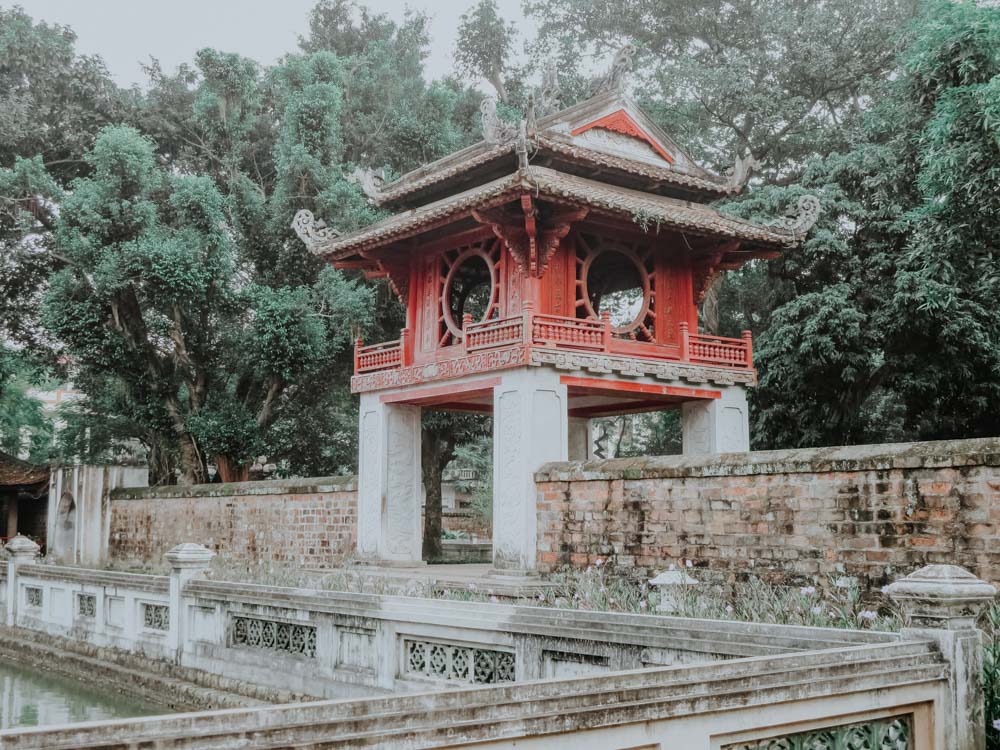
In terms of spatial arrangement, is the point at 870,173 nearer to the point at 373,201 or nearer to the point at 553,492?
the point at 373,201

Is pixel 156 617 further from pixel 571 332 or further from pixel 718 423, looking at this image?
pixel 718 423

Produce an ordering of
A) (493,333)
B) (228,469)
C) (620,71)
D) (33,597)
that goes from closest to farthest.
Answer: (493,333), (33,597), (620,71), (228,469)

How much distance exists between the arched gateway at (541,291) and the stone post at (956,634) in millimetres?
8472

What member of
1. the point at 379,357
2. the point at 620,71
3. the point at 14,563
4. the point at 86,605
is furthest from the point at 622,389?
the point at 14,563

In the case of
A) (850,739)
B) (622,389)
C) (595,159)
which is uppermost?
(595,159)

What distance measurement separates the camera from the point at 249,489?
19.3m

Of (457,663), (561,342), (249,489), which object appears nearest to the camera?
(457,663)

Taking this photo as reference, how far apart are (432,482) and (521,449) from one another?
1127cm

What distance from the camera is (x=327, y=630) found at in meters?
9.18

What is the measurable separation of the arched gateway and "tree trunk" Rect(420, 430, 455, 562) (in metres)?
6.17

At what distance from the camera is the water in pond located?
36.0 ft

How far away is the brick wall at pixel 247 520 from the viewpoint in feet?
57.7

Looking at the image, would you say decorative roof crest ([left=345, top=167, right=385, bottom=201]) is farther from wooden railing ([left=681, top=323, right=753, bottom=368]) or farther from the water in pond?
the water in pond

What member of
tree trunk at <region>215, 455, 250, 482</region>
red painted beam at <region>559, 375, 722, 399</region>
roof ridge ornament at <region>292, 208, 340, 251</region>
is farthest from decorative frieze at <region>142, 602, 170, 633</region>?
tree trunk at <region>215, 455, 250, 482</region>
